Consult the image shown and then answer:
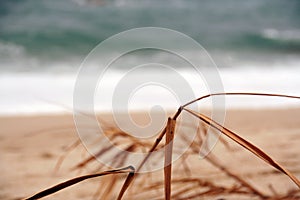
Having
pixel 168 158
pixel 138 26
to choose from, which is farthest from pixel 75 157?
pixel 138 26

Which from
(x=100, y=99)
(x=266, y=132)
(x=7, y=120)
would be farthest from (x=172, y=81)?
(x=266, y=132)

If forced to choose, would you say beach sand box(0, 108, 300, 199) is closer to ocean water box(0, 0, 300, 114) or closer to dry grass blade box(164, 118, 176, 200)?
dry grass blade box(164, 118, 176, 200)

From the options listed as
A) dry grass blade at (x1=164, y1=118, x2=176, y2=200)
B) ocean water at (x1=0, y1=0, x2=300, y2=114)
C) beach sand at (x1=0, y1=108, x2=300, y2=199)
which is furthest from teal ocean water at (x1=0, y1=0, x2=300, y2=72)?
dry grass blade at (x1=164, y1=118, x2=176, y2=200)

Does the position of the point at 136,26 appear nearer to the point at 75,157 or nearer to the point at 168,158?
the point at 75,157

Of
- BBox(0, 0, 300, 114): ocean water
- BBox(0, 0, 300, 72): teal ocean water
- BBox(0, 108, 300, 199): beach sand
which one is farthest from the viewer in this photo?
BBox(0, 0, 300, 72): teal ocean water

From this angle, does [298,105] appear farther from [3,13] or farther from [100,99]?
[3,13]

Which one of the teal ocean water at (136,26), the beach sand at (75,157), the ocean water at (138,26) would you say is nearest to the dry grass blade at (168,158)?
the beach sand at (75,157)
